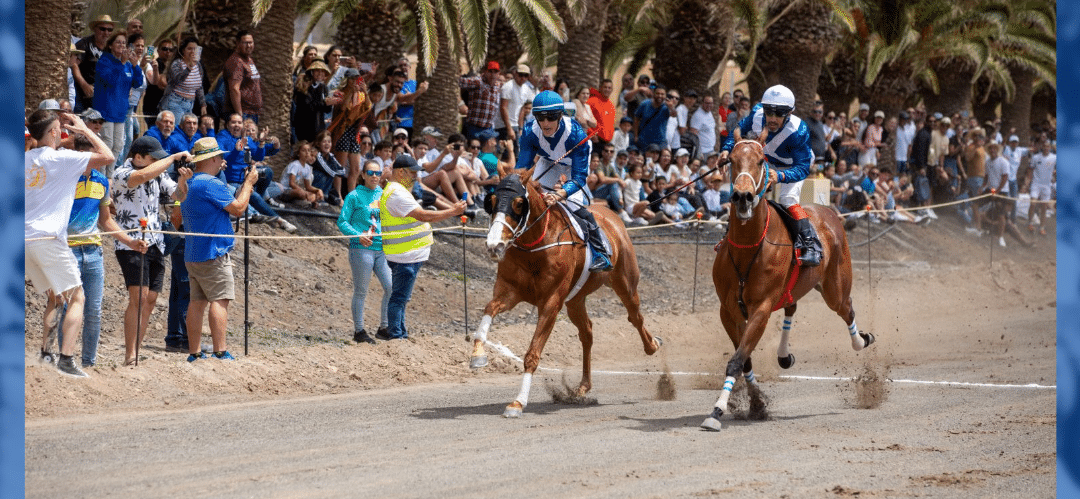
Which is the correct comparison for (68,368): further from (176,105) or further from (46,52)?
(176,105)

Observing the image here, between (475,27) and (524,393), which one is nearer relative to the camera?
(524,393)

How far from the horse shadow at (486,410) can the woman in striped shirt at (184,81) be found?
7469 mm

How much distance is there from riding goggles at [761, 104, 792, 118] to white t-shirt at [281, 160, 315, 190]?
8.76 metres

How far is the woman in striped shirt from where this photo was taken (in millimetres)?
16375

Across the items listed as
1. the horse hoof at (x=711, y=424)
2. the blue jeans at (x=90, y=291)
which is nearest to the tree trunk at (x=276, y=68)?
the blue jeans at (x=90, y=291)

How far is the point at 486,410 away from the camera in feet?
36.5

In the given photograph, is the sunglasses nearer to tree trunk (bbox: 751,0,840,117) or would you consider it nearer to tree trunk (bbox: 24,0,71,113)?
tree trunk (bbox: 24,0,71,113)

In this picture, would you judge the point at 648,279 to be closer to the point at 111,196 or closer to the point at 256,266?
the point at 256,266

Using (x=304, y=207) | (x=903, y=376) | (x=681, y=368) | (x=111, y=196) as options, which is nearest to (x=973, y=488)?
(x=903, y=376)

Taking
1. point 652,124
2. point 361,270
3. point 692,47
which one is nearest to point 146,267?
point 361,270

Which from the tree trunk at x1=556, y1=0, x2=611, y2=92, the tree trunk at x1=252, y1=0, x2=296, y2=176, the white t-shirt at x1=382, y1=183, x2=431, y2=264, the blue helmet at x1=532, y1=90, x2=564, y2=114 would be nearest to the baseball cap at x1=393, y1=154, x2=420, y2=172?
the white t-shirt at x1=382, y1=183, x2=431, y2=264

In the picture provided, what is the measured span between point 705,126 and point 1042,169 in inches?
464

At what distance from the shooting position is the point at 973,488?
812 centimetres

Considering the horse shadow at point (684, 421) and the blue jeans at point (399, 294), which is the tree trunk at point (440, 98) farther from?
the horse shadow at point (684, 421)
